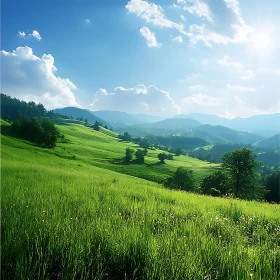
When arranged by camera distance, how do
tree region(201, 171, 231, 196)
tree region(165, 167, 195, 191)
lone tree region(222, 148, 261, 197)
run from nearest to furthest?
lone tree region(222, 148, 261, 197)
tree region(201, 171, 231, 196)
tree region(165, 167, 195, 191)

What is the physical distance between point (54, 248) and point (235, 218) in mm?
6345

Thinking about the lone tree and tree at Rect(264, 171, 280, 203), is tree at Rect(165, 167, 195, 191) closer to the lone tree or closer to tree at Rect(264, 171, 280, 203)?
tree at Rect(264, 171, 280, 203)

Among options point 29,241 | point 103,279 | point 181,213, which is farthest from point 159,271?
point 181,213

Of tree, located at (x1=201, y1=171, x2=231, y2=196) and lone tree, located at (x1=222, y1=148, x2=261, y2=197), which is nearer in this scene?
lone tree, located at (x1=222, y1=148, x2=261, y2=197)

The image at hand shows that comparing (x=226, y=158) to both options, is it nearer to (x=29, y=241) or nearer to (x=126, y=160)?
(x=29, y=241)

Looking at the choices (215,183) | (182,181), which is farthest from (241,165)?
(182,181)

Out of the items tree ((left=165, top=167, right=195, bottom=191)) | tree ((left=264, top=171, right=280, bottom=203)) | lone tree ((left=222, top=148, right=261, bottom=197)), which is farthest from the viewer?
tree ((left=165, top=167, right=195, bottom=191))

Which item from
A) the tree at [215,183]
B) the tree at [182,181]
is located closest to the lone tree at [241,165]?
the tree at [215,183]

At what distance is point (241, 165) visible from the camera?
179 ft

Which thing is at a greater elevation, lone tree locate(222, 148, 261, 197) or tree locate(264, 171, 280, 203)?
lone tree locate(222, 148, 261, 197)

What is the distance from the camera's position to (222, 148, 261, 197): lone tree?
5417 cm

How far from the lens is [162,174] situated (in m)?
120

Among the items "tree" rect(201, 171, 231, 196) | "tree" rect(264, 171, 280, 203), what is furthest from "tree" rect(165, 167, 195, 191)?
"tree" rect(264, 171, 280, 203)

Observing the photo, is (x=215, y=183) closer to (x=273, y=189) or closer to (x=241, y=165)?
(x=273, y=189)
